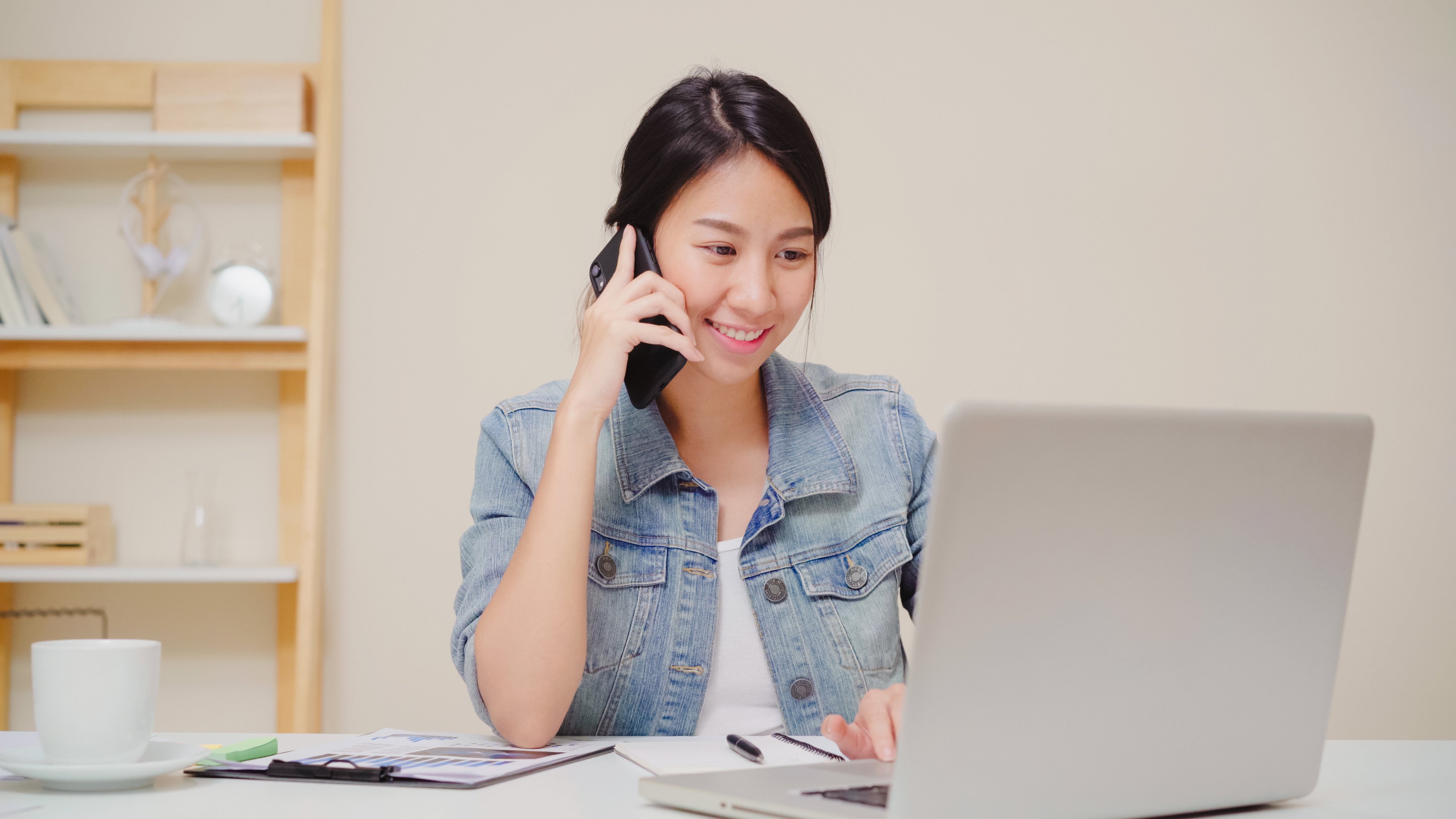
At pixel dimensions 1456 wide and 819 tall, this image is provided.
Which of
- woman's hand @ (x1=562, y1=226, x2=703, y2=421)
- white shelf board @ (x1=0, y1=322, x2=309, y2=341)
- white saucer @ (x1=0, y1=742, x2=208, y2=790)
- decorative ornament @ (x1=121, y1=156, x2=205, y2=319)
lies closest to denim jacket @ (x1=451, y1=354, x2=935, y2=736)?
woman's hand @ (x1=562, y1=226, x2=703, y2=421)

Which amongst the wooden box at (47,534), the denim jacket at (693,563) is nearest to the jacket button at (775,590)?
the denim jacket at (693,563)

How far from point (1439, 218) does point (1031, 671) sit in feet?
8.50

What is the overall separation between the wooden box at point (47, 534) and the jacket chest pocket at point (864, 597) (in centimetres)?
171

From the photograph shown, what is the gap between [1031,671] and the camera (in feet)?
1.89

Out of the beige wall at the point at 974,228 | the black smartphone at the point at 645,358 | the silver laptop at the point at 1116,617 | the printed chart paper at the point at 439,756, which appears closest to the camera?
the silver laptop at the point at 1116,617

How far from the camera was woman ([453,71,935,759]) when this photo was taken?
117 centimetres

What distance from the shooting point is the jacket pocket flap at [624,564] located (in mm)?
1194

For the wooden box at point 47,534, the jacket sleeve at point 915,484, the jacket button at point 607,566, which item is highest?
the jacket sleeve at point 915,484

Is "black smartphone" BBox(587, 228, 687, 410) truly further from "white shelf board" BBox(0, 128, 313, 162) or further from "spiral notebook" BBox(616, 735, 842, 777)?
"white shelf board" BBox(0, 128, 313, 162)

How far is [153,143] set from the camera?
2.23m

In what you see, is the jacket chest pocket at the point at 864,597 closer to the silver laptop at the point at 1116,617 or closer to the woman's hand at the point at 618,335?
the woman's hand at the point at 618,335

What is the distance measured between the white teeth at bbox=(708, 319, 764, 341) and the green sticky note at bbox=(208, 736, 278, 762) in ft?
2.10

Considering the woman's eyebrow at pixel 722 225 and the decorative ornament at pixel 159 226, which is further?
the decorative ornament at pixel 159 226

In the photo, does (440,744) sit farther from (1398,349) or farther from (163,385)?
(1398,349)
